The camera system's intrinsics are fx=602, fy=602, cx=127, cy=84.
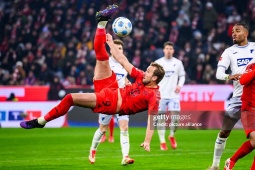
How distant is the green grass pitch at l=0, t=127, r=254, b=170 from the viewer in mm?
10242

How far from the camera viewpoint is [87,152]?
12758mm

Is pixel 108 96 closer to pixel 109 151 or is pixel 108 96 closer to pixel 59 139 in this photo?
pixel 109 151

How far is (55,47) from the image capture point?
2361 cm

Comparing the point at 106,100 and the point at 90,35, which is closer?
the point at 106,100

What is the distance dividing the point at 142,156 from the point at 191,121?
805 centimetres

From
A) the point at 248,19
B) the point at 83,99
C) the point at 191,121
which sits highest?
the point at 248,19

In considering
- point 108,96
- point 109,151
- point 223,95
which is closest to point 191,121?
point 223,95

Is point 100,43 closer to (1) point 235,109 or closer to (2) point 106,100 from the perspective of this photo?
(2) point 106,100

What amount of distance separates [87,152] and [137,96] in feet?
13.1

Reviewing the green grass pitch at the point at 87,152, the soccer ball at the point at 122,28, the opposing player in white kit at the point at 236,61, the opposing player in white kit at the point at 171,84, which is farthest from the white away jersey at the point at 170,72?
the opposing player in white kit at the point at 236,61

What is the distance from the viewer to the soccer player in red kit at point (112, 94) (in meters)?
8.77

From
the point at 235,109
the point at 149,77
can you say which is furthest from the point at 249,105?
the point at 149,77

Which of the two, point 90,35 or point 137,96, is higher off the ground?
point 90,35

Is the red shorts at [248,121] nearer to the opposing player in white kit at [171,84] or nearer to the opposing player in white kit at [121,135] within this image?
the opposing player in white kit at [121,135]
